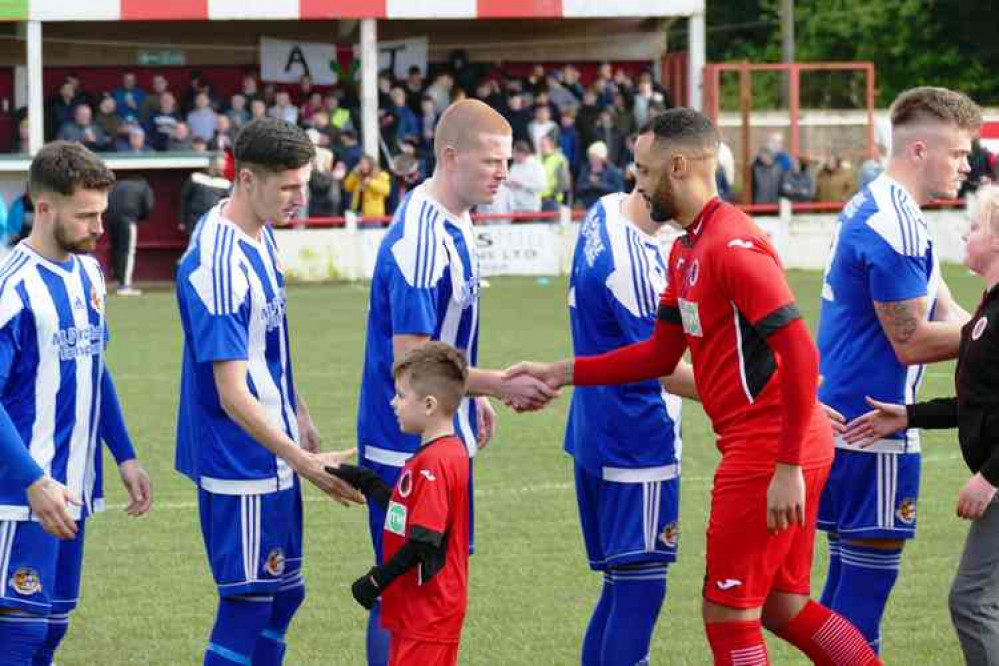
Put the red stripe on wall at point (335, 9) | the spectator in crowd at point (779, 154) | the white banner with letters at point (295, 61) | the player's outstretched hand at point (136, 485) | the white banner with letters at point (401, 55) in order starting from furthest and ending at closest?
the white banner with letters at point (401, 55) < the white banner with letters at point (295, 61) < the red stripe on wall at point (335, 9) < the spectator in crowd at point (779, 154) < the player's outstretched hand at point (136, 485)

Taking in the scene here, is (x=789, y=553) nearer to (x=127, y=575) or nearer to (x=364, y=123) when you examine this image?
(x=127, y=575)

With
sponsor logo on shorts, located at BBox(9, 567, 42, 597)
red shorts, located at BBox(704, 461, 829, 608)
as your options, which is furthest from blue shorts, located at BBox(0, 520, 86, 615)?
red shorts, located at BBox(704, 461, 829, 608)

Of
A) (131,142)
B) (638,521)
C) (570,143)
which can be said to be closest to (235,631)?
(638,521)

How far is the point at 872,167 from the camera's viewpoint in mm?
28938

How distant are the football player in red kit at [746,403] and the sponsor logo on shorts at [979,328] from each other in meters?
0.57

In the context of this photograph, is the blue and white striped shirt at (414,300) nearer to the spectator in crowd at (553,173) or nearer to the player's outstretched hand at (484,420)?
the player's outstretched hand at (484,420)

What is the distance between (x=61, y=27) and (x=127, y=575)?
25101 millimetres

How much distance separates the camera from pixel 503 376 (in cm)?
614

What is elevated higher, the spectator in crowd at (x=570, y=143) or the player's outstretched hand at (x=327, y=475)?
the spectator in crowd at (x=570, y=143)

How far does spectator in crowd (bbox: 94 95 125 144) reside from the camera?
2750 cm

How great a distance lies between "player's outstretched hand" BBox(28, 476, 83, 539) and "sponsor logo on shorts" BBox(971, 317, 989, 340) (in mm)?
3025

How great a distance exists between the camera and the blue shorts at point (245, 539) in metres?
5.75

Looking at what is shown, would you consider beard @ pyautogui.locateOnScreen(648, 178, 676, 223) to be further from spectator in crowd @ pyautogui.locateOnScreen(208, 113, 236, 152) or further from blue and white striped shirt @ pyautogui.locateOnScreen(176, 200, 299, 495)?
spectator in crowd @ pyautogui.locateOnScreen(208, 113, 236, 152)

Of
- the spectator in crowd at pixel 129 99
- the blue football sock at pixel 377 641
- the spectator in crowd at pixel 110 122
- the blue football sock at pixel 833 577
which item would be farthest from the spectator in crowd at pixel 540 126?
the blue football sock at pixel 377 641
